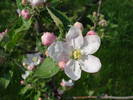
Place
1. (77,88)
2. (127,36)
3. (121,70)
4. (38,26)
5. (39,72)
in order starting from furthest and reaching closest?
(127,36) < (121,70) < (77,88) < (38,26) < (39,72)

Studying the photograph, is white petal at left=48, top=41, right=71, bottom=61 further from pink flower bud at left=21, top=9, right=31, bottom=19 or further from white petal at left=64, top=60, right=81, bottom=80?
pink flower bud at left=21, top=9, right=31, bottom=19

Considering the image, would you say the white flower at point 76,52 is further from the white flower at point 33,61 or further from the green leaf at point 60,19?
the white flower at point 33,61

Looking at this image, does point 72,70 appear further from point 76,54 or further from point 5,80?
point 5,80

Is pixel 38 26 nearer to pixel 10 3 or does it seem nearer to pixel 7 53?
pixel 7 53

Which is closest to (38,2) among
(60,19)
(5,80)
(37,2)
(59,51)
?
(37,2)

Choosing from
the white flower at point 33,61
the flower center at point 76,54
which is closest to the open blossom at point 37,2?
the flower center at point 76,54

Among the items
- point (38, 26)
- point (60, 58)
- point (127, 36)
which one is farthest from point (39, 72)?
point (127, 36)

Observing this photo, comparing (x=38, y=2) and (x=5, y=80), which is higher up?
(x=38, y=2)
